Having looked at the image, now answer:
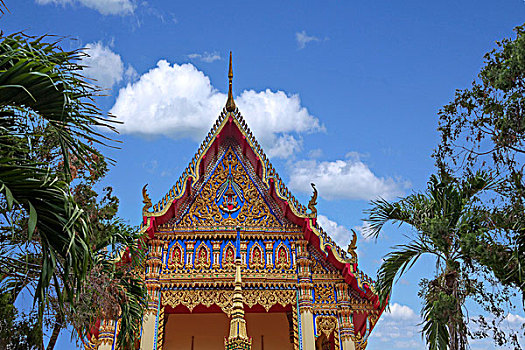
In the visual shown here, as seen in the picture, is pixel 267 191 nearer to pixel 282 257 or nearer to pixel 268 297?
pixel 282 257

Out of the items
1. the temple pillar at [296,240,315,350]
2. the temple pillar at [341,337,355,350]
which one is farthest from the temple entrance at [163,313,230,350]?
the temple pillar at [341,337,355,350]

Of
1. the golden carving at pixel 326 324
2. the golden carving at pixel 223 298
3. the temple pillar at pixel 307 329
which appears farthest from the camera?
the golden carving at pixel 223 298

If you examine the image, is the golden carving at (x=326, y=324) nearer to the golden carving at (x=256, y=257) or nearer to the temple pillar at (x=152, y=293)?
the golden carving at (x=256, y=257)

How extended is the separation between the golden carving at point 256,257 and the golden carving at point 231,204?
574 millimetres

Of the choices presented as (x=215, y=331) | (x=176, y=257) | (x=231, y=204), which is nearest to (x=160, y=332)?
(x=176, y=257)

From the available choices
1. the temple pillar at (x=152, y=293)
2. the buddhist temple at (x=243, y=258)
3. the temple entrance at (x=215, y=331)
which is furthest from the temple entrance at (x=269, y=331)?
the temple pillar at (x=152, y=293)

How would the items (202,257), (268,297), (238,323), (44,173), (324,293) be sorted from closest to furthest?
(44,173) < (238,323) < (268,297) < (324,293) < (202,257)

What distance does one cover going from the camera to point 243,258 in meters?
11.9

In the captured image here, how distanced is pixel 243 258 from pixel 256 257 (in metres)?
0.31

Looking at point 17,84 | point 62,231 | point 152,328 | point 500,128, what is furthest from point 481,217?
point 152,328

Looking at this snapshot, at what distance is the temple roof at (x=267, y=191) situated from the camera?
464 inches

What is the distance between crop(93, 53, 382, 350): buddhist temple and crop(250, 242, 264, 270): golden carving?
23 millimetres

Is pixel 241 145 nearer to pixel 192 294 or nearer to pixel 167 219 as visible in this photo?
pixel 167 219

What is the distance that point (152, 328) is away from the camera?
1114cm
